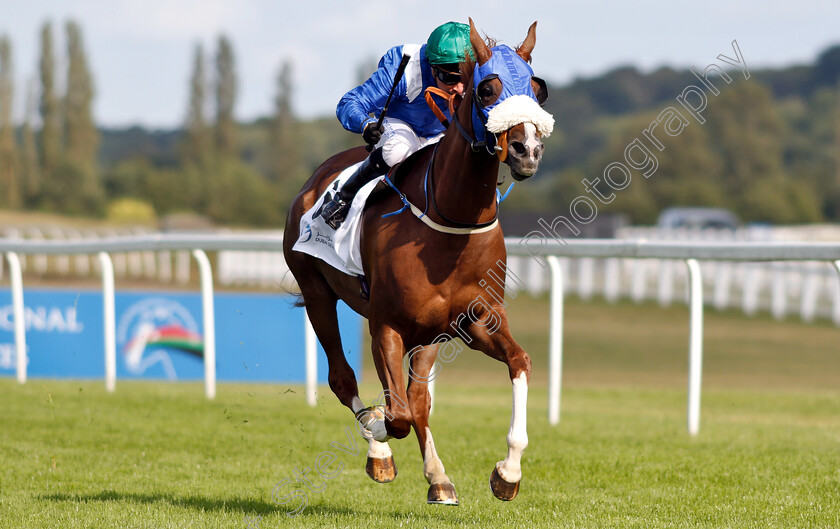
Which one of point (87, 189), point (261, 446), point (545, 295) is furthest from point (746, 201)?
point (261, 446)

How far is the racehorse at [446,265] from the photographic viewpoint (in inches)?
148

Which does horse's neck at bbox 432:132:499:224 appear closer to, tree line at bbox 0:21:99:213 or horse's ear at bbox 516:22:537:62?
horse's ear at bbox 516:22:537:62

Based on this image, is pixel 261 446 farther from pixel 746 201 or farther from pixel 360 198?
pixel 746 201

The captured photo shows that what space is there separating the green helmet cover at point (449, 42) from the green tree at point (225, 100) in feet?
226

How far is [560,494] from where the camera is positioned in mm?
4656

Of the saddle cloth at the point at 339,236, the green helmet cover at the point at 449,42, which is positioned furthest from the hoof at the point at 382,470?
the green helmet cover at the point at 449,42

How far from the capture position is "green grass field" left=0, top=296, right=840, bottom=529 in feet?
13.9

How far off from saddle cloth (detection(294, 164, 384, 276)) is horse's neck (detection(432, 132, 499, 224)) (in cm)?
54

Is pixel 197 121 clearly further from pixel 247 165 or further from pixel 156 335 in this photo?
pixel 156 335

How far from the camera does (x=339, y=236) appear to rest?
4.61 meters


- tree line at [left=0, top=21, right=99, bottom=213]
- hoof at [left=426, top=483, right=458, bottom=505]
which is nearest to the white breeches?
hoof at [left=426, top=483, right=458, bottom=505]

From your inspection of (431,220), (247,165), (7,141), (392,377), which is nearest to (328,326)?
(392,377)

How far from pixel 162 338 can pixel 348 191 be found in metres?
6.12

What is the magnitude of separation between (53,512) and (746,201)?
5957 cm
